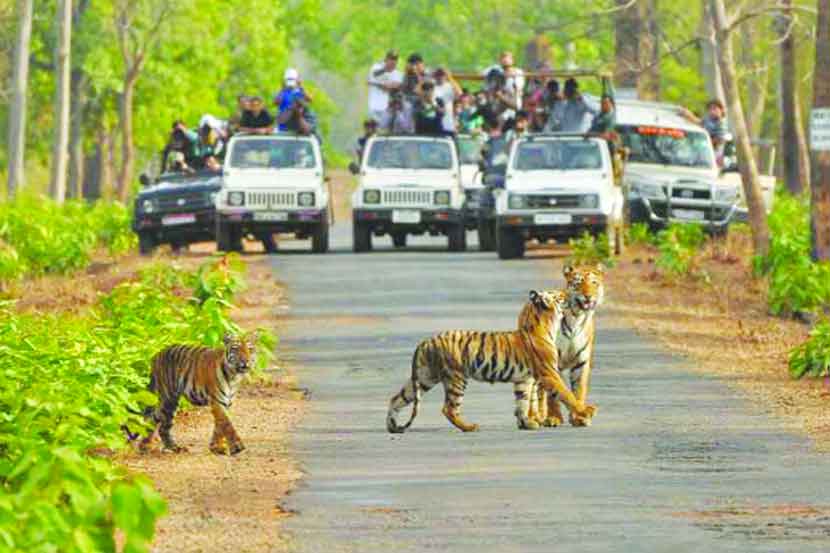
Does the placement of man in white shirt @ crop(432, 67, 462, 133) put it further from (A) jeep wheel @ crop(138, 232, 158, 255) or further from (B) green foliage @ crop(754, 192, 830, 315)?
(B) green foliage @ crop(754, 192, 830, 315)

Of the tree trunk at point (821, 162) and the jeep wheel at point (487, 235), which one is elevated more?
the tree trunk at point (821, 162)

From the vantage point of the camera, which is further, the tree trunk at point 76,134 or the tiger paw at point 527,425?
the tree trunk at point 76,134

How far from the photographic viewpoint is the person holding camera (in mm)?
44781

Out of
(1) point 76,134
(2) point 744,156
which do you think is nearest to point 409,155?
(2) point 744,156

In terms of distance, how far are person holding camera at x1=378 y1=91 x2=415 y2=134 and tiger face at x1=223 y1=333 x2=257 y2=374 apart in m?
28.1

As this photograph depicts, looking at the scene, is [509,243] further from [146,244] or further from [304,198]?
[146,244]

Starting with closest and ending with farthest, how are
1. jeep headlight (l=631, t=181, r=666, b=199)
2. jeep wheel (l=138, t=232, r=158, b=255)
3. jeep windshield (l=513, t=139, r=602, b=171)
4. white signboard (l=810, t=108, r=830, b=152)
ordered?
white signboard (l=810, t=108, r=830, b=152)
jeep windshield (l=513, t=139, r=602, b=171)
jeep headlight (l=631, t=181, r=666, b=199)
jeep wheel (l=138, t=232, r=158, b=255)

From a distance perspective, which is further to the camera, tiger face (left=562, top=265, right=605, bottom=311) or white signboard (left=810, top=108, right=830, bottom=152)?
white signboard (left=810, top=108, right=830, bottom=152)

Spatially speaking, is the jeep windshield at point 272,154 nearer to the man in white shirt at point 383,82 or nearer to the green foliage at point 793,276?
the man in white shirt at point 383,82

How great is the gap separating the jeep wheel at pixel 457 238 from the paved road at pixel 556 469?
16.3 meters

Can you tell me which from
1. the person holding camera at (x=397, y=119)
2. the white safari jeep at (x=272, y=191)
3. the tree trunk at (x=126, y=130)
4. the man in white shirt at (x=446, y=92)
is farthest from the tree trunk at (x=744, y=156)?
the tree trunk at (x=126, y=130)

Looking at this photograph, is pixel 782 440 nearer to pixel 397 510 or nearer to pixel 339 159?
pixel 397 510

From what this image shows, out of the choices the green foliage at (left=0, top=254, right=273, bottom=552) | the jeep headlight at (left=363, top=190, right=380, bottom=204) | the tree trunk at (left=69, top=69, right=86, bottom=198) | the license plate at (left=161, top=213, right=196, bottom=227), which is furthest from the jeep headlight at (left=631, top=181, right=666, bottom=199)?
the tree trunk at (left=69, top=69, right=86, bottom=198)

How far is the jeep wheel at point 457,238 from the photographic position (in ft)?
142
